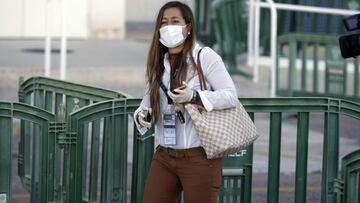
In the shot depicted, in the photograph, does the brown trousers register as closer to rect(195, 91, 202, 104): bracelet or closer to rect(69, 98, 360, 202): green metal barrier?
rect(195, 91, 202, 104): bracelet

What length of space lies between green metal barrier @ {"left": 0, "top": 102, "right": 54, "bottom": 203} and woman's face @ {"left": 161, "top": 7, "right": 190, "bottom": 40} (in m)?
1.25

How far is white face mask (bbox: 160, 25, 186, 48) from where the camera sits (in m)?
5.33

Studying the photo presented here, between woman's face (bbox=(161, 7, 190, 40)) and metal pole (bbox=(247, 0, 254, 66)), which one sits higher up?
metal pole (bbox=(247, 0, 254, 66))

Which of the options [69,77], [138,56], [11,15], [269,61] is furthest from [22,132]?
[11,15]

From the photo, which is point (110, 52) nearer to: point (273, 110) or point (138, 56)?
point (138, 56)

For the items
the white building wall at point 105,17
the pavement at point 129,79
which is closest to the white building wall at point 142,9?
the pavement at point 129,79

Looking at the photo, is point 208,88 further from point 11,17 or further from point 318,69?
point 11,17

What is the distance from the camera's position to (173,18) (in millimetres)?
5414

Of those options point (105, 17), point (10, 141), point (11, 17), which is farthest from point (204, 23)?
point (10, 141)

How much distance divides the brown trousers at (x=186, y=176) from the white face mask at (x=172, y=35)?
0.58 metres

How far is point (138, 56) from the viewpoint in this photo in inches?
625

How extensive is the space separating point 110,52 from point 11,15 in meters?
2.20

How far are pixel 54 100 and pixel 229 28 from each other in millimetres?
7239

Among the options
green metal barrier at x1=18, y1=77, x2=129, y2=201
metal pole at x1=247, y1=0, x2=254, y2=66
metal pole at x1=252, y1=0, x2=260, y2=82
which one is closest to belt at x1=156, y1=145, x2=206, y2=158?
green metal barrier at x1=18, y1=77, x2=129, y2=201
